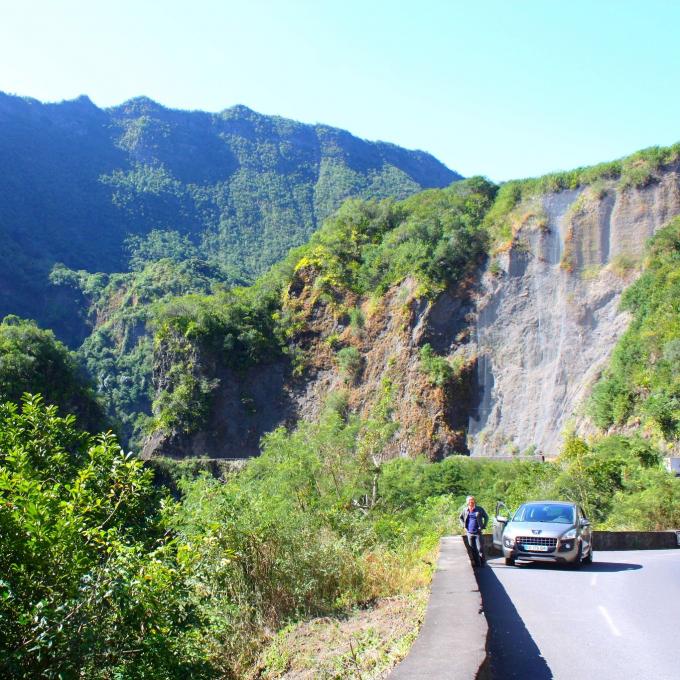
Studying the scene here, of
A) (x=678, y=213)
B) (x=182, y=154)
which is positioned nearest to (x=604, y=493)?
(x=678, y=213)

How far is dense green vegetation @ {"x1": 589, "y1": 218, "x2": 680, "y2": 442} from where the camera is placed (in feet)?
105

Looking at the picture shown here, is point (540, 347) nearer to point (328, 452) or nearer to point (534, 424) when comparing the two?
point (534, 424)

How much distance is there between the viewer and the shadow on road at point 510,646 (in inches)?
245

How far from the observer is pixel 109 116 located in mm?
142375

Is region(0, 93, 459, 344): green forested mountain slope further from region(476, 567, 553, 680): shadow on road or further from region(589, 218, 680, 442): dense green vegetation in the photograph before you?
region(476, 567, 553, 680): shadow on road

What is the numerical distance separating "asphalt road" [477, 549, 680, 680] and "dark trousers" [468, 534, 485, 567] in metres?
0.23

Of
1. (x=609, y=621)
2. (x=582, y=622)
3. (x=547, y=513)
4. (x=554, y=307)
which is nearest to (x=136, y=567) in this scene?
(x=582, y=622)

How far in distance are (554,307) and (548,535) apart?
33794 mm

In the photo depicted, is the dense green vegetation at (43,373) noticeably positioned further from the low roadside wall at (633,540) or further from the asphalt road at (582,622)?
the asphalt road at (582,622)

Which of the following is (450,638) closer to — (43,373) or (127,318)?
(43,373)

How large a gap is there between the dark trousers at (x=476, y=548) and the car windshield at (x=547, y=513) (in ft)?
4.97

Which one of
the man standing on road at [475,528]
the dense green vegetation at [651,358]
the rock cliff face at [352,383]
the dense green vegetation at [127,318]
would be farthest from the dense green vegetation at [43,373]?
the man standing on road at [475,528]

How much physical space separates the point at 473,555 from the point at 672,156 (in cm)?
3904

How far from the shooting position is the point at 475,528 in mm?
12711
